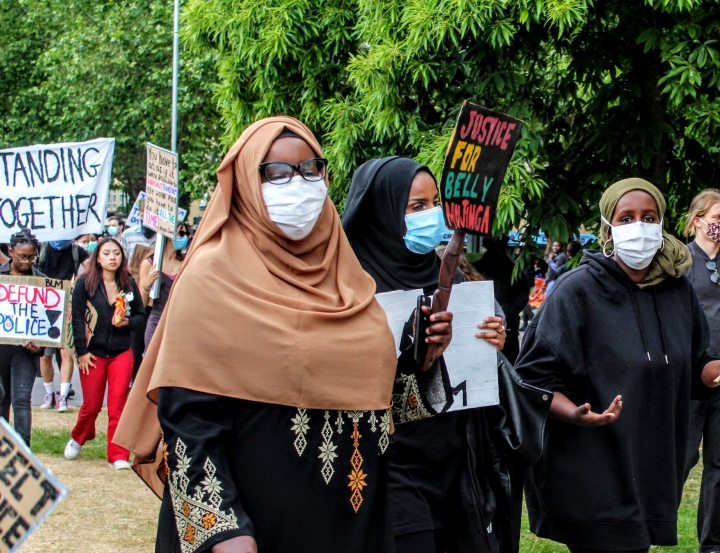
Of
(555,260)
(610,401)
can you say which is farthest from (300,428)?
(555,260)

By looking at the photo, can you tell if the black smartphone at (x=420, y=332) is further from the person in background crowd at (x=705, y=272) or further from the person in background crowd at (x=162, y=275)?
the person in background crowd at (x=162, y=275)

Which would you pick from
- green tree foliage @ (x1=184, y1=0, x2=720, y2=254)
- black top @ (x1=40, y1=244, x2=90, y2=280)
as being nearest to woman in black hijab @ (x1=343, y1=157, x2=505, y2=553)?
green tree foliage @ (x1=184, y1=0, x2=720, y2=254)

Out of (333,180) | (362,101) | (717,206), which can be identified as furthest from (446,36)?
(717,206)

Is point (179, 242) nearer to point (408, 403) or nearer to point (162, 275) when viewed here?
point (162, 275)

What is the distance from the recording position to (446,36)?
8.15 m

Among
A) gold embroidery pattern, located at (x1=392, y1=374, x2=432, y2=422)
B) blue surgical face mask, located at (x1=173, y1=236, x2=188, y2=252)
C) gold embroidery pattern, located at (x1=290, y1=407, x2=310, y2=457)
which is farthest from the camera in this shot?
blue surgical face mask, located at (x1=173, y1=236, x2=188, y2=252)

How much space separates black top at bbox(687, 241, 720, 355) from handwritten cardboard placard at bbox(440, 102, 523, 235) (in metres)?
3.65

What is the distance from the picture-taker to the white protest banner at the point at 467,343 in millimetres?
3656

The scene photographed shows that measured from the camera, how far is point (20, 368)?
865 cm

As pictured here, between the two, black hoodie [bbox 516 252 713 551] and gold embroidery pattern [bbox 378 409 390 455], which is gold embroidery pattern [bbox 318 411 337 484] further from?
black hoodie [bbox 516 252 713 551]

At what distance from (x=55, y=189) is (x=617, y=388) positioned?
7520 mm

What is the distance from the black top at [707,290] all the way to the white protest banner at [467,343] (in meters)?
3.12

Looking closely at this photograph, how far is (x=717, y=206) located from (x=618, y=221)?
8.10 feet

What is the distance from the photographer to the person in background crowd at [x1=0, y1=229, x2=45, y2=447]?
8.41 metres
